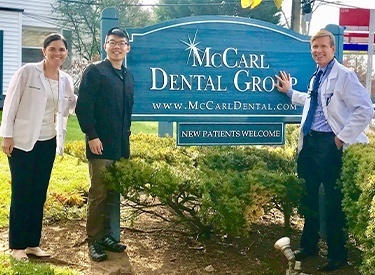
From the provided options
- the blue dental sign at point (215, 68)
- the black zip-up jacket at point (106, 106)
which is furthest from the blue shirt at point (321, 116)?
the black zip-up jacket at point (106, 106)

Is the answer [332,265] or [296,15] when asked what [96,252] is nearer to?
[332,265]

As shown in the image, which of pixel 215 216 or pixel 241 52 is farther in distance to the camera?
pixel 241 52

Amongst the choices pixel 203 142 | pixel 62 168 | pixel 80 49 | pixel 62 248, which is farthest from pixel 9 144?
pixel 80 49

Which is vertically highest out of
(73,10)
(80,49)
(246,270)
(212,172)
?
(73,10)

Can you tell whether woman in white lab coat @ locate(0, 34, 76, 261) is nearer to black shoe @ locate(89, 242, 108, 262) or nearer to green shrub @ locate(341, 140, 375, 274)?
black shoe @ locate(89, 242, 108, 262)

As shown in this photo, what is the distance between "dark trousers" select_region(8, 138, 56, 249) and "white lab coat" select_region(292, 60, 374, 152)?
6.79 ft

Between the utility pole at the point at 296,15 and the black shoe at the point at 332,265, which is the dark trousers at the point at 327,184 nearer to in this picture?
the black shoe at the point at 332,265

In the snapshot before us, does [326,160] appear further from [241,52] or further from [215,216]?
[241,52]

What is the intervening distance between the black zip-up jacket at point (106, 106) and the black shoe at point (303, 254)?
161 cm

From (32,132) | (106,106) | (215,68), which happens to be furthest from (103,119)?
(215,68)

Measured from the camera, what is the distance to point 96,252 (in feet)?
13.4

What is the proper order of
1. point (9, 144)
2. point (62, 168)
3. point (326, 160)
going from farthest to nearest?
point (62, 168), point (326, 160), point (9, 144)

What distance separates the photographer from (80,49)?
60.8 feet

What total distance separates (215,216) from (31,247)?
1.43 m
